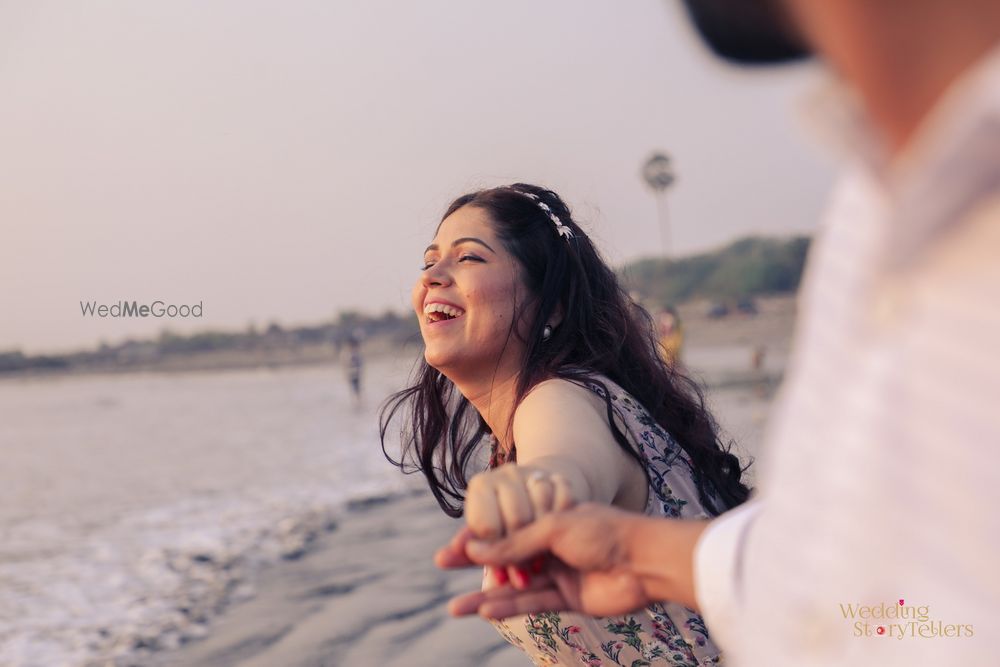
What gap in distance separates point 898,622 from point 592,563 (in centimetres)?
81

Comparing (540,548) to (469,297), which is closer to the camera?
(540,548)

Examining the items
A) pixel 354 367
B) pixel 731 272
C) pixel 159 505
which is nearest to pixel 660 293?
pixel 731 272

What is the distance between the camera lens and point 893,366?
83 cm

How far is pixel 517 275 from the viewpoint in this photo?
314cm

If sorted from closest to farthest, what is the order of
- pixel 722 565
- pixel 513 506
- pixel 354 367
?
pixel 722 565 < pixel 513 506 < pixel 354 367

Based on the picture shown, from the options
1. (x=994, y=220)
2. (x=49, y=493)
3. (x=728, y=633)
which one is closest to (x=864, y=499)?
(x=994, y=220)

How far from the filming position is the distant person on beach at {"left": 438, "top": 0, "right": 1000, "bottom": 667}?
79cm

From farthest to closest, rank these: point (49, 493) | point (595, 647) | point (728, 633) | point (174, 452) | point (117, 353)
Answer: point (117, 353) < point (174, 452) < point (49, 493) < point (595, 647) < point (728, 633)

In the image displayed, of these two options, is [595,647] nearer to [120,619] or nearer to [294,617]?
[294,617]

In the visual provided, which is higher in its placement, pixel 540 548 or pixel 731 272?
pixel 540 548

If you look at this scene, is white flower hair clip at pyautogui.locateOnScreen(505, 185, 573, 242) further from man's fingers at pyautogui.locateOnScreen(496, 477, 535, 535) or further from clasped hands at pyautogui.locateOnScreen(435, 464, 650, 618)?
man's fingers at pyautogui.locateOnScreen(496, 477, 535, 535)

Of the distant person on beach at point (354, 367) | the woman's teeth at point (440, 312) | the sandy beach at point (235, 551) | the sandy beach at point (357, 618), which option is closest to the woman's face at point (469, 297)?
the woman's teeth at point (440, 312)

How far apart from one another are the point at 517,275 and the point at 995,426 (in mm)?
2386

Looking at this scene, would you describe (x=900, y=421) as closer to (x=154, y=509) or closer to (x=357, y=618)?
(x=357, y=618)
